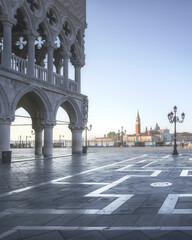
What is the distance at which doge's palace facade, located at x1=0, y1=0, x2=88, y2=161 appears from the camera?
17781 mm

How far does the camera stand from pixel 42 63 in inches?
1036

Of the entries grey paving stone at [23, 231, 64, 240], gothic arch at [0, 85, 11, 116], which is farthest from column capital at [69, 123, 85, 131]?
grey paving stone at [23, 231, 64, 240]

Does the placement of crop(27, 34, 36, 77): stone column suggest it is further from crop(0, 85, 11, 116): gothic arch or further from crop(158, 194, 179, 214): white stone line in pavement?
crop(158, 194, 179, 214): white stone line in pavement

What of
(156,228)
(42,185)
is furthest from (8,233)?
(42,185)

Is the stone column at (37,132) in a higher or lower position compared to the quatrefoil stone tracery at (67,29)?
lower

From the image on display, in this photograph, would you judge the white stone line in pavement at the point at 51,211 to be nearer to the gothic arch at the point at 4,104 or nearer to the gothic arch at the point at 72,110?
the gothic arch at the point at 4,104

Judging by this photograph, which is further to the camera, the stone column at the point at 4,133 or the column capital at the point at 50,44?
the column capital at the point at 50,44

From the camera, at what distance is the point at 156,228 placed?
14.3 ft

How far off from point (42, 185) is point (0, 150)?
9.64m

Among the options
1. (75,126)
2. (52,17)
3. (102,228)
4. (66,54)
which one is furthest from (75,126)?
(102,228)

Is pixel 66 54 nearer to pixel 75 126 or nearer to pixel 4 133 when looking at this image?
pixel 75 126

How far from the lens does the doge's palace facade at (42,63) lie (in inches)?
700

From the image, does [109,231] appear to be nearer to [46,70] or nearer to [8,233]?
[8,233]

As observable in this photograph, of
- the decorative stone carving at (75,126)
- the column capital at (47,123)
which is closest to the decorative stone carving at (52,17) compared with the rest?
the column capital at (47,123)
